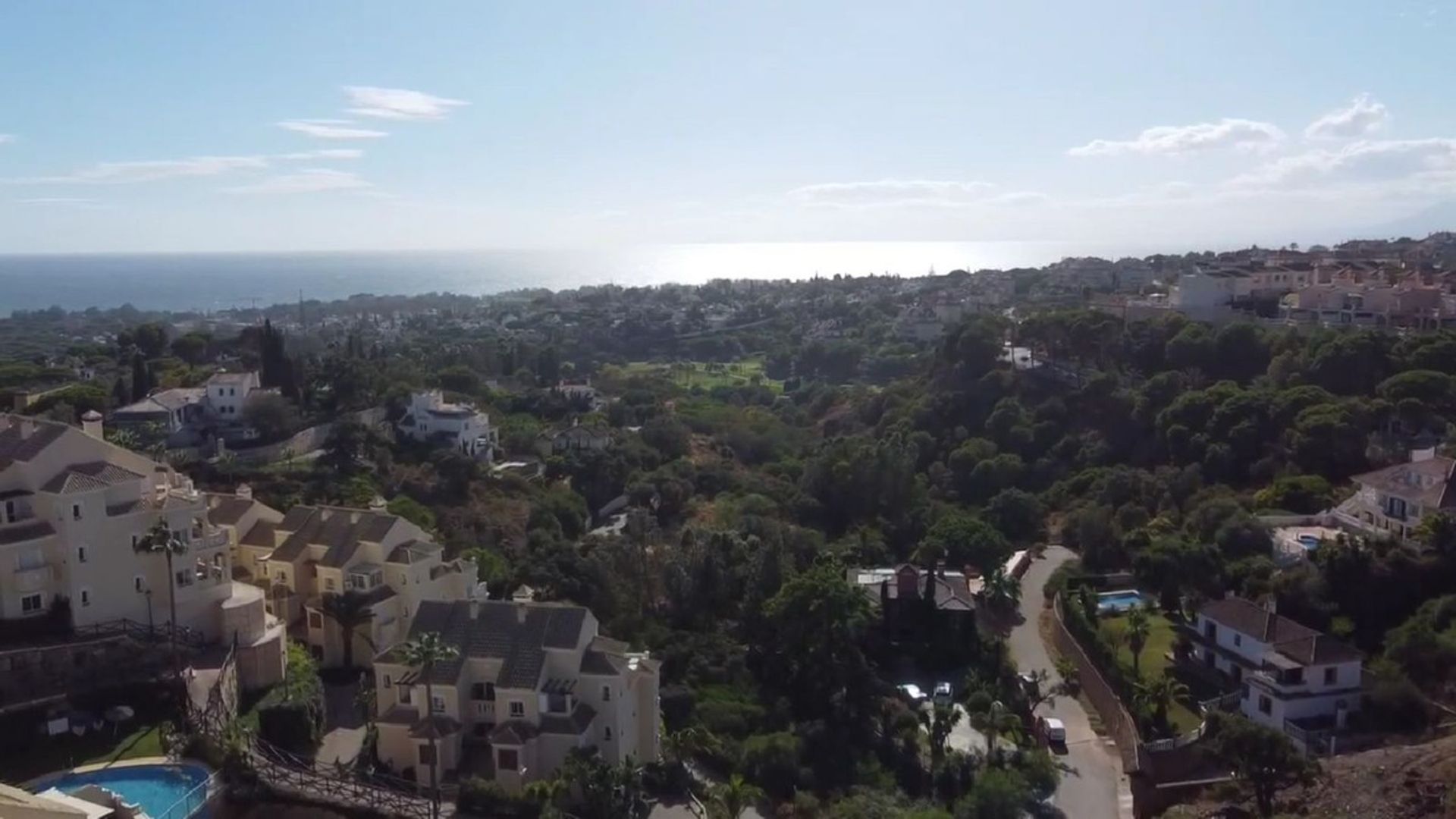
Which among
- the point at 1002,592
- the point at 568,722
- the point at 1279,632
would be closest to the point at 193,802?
the point at 568,722

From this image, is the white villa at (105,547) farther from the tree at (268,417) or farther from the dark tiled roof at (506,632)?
the tree at (268,417)

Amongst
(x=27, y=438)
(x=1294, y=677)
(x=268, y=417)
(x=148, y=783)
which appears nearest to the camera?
(x=148, y=783)

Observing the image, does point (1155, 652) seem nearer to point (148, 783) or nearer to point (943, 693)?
point (943, 693)

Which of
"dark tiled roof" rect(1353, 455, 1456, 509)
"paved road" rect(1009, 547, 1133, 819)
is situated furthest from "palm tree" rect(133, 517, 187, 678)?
"dark tiled roof" rect(1353, 455, 1456, 509)

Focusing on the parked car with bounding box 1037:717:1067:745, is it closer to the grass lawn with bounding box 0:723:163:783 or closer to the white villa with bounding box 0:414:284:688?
the white villa with bounding box 0:414:284:688

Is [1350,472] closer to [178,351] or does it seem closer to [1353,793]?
[1353,793]

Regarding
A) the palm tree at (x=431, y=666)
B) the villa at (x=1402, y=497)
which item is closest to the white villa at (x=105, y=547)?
the palm tree at (x=431, y=666)
